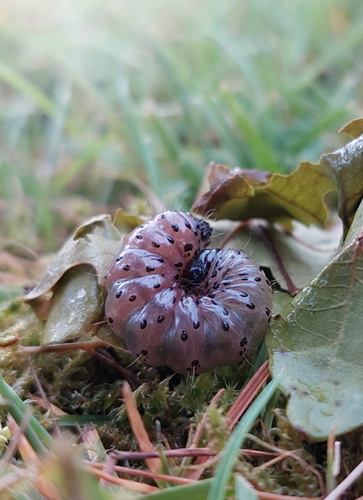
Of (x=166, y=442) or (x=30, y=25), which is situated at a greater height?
(x=30, y=25)

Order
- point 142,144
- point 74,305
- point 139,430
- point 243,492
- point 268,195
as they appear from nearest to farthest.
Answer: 1. point 243,492
2. point 139,430
3. point 74,305
4. point 268,195
5. point 142,144

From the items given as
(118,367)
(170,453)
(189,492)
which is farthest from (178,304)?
(189,492)

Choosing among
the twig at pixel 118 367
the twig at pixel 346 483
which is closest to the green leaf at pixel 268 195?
the twig at pixel 118 367

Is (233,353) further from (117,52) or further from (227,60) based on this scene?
(117,52)

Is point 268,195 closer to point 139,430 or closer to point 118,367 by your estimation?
point 118,367

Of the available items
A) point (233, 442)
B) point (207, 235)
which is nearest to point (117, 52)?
point (207, 235)
